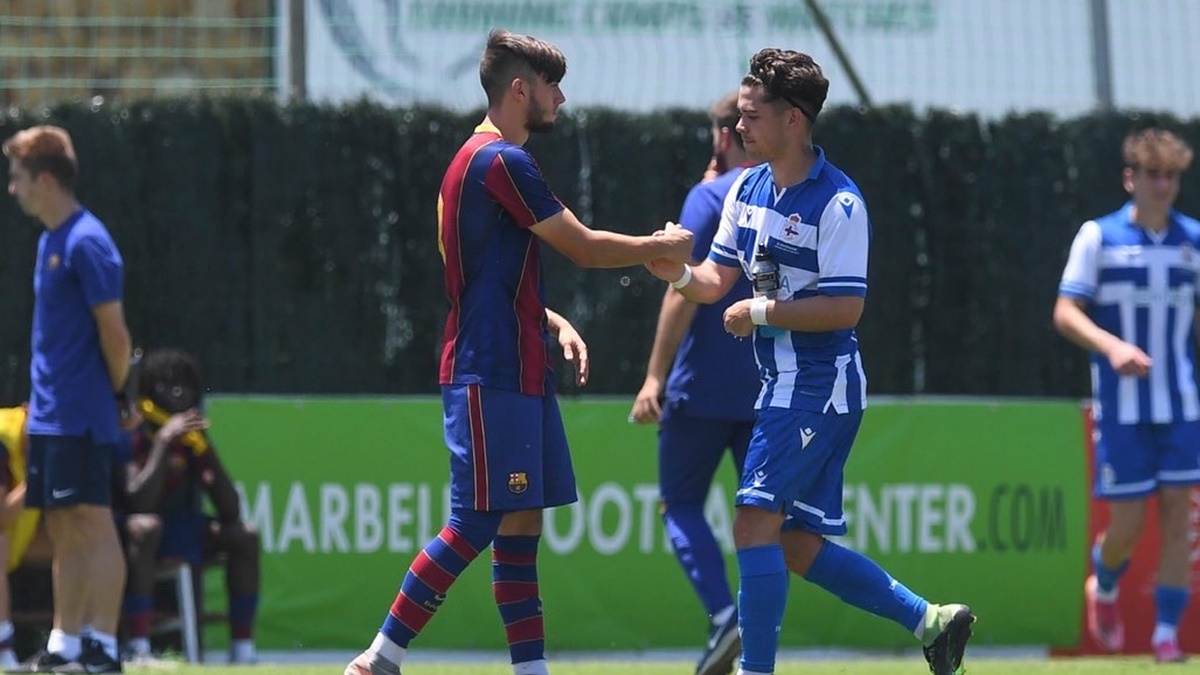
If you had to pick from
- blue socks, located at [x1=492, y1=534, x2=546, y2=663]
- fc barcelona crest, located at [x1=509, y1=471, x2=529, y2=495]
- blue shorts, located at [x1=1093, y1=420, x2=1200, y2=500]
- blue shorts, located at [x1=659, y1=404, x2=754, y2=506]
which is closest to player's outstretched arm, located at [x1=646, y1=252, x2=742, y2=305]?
fc barcelona crest, located at [x1=509, y1=471, x2=529, y2=495]

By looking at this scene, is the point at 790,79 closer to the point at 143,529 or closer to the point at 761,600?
the point at 761,600

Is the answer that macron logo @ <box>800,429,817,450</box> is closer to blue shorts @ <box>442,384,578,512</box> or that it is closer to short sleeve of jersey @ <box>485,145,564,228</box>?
blue shorts @ <box>442,384,578,512</box>

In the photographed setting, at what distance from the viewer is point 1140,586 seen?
34.2 feet

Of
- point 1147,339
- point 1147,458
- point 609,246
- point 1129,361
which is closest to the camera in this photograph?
point 609,246

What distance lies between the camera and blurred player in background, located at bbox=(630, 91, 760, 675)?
291 inches

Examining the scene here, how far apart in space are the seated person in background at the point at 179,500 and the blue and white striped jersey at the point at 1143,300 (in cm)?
383

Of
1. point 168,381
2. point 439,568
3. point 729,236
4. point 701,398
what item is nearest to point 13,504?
point 168,381

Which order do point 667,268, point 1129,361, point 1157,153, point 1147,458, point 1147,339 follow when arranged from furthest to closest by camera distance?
point 1147,339 < point 1147,458 < point 1157,153 < point 1129,361 < point 667,268

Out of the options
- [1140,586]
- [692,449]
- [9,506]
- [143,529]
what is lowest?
[1140,586]

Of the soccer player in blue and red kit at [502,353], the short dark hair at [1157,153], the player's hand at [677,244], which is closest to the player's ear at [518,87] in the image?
the soccer player in blue and red kit at [502,353]

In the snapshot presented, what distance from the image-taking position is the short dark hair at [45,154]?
787cm

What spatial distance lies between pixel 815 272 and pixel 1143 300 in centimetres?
364

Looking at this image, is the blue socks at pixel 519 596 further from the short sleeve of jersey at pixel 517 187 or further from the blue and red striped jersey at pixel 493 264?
the short sleeve of jersey at pixel 517 187

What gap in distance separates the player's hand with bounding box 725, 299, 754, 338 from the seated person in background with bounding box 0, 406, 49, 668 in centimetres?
417
